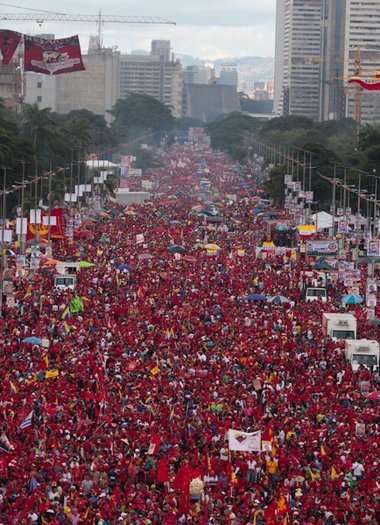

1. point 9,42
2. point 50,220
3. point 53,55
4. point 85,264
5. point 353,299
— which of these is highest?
point 9,42

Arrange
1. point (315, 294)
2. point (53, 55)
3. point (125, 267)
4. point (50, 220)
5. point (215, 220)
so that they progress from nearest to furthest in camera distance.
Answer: point (315, 294)
point (125, 267)
point (50, 220)
point (215, 220)
point (53, 55)

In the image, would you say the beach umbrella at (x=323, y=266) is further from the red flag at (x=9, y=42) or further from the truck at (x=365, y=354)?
the red flag at (x=9, y=42)

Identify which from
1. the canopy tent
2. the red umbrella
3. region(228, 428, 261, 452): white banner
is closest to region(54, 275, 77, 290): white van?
the canopy tent

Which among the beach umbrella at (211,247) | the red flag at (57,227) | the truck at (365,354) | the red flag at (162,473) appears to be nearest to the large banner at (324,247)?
the beach umbrella at (211,247)

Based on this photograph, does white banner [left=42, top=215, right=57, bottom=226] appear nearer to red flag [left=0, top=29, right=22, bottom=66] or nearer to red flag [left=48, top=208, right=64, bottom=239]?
red flag [left=48, top=208, right=64, bottom=239]

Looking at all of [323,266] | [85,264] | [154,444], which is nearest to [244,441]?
[154,444]

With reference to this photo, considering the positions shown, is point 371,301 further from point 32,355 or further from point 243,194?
point 243,194

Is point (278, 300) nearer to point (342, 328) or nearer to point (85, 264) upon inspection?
point (342, 328)
